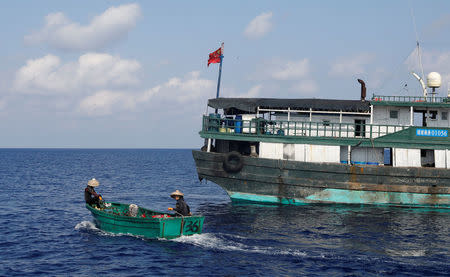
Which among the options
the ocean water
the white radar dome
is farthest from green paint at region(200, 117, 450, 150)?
the ocean water

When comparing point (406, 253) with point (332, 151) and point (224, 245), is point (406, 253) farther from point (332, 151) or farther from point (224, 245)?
point (332, 151)

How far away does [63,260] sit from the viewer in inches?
660

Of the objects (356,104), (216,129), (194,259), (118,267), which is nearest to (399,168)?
(356,104)

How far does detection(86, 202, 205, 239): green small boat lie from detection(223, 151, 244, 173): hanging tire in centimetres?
601

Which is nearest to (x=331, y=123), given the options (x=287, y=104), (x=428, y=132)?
(x=287, y=104)

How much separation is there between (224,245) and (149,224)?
3265mm

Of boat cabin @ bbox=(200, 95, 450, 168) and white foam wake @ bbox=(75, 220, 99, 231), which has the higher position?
boat cabin @ bbox=(200, 95, 450, 168)

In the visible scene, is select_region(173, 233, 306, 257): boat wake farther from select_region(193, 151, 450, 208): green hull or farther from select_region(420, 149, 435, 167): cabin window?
select_region(420, 149, 435, 167): cabin window

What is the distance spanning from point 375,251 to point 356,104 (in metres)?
10.9

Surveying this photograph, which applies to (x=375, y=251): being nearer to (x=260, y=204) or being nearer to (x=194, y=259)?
(x=194, y=259)

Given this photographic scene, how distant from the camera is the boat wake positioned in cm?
1698

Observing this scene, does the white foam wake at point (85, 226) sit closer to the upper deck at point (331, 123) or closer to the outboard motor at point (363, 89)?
the upper deck at point (331, 123)

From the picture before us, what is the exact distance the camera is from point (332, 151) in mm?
25094

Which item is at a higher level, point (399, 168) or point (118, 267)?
point (399, 168)
